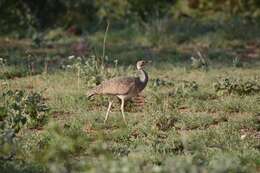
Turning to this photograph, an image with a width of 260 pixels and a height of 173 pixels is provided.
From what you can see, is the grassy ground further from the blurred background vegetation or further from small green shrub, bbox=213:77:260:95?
the blurred background vegetation

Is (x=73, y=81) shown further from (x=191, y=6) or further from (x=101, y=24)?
(x=191, y=6)

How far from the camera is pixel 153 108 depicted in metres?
8.35

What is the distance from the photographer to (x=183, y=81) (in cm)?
1013

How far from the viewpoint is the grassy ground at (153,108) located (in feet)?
18.8

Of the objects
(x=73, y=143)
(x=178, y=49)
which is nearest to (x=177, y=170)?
(x=73, y=143)

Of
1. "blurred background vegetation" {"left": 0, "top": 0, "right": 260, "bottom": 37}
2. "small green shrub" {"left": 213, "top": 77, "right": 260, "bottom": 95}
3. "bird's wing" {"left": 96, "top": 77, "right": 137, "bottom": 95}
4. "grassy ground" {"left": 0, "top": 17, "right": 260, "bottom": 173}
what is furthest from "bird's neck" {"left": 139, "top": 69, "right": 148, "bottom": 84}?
"blurred background vegetation" {"left": 0, "top": 0, "right": 260, "bottom": 37}

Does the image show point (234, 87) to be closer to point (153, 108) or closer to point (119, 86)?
point (153, 108)

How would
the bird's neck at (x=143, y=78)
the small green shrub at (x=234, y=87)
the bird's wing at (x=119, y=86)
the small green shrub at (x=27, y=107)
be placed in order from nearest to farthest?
the small green shrub at (x=27, y=107) → the bird's wing at (x=119, y=86) → the bird's neck at (x=143, y=78) → the small green shrub at (x=234, y=87)

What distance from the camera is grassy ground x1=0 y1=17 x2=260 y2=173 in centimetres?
573

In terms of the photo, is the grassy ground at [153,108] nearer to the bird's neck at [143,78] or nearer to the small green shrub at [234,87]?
the small green shrub at [234,87]

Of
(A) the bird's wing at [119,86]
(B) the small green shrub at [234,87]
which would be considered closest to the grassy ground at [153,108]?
(B) the small green shrub at [234,87]

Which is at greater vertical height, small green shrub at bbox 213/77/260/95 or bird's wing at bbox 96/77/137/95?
bird's wing at bbox 96/77/137/95

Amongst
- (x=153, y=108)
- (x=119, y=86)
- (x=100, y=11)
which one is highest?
(x=100, y=11)

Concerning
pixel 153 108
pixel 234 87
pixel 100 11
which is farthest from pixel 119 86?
pixel 100 11
